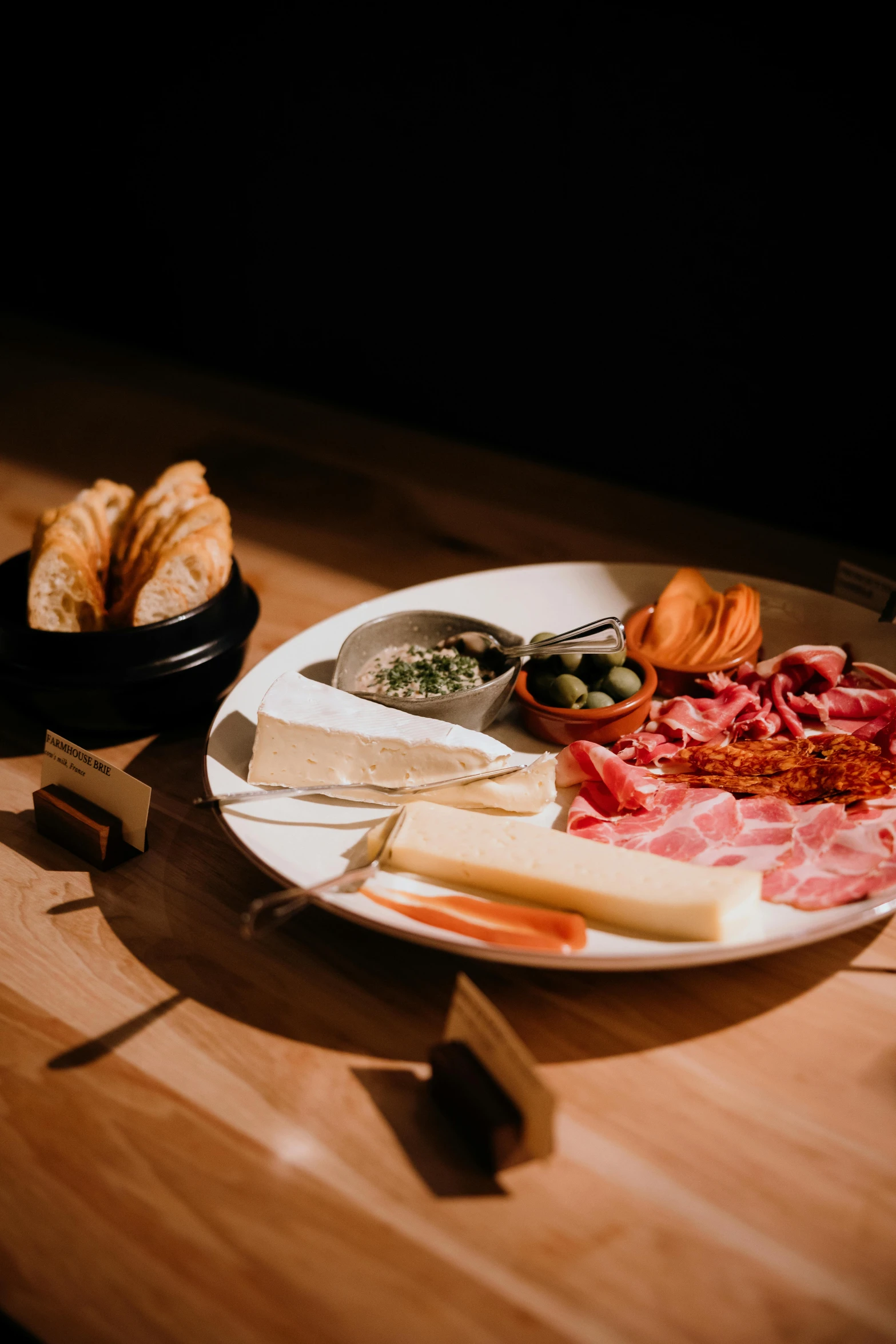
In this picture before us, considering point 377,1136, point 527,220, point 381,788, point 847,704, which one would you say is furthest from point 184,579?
point 527,220

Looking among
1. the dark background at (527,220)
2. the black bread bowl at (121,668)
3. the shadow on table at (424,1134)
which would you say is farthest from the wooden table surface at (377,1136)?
the dark background at (527,220)

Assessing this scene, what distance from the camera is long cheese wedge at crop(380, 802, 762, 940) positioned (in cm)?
91

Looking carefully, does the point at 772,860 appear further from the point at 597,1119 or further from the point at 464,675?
the point at 464,675

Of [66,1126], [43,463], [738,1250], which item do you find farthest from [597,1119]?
[43,463]

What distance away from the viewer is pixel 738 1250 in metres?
0.77

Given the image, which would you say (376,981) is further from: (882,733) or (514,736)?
(882,733)

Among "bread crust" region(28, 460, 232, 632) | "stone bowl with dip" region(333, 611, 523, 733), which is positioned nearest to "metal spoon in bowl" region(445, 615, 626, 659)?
"stone bowl with dip" region(333, 611, 523, 733)

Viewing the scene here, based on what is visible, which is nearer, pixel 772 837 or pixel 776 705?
pixel 772 837

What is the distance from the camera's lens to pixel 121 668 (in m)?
1.28

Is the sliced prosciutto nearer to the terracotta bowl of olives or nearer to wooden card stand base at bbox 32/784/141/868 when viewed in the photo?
the terracotta bowl of olives

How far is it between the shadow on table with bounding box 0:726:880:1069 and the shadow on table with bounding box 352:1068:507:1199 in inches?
1.1

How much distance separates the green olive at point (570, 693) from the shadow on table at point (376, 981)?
0.36 metres

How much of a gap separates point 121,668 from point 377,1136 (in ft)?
2.23

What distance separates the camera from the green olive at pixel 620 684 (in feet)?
4.11
